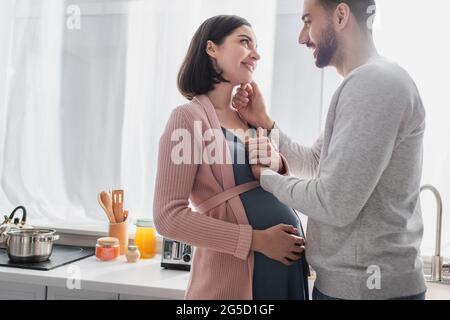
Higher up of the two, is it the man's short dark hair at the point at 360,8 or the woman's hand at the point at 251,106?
the man's short dark hair at the point at 360,8

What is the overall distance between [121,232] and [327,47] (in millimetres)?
1203

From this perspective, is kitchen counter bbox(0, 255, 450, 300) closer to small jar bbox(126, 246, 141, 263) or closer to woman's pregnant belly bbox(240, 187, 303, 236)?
small jar bbox(126, 246, 141, 263)

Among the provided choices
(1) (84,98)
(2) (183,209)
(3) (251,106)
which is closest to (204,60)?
(3) (251,106)

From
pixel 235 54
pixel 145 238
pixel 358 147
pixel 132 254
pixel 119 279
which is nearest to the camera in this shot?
pixel 358 147

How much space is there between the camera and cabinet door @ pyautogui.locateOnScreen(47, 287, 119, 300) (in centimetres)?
152

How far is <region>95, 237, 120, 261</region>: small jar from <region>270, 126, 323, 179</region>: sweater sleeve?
85 cm

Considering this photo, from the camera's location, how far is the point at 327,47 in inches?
41.3

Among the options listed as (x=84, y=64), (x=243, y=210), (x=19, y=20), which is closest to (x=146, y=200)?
(x=84, y=64)

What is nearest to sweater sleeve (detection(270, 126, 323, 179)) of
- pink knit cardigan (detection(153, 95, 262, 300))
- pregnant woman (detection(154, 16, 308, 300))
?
pregnant woman (detection(154, 16, 308, 300))

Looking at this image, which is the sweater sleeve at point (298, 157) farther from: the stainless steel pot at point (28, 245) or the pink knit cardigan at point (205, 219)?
the stainless steel pot at point (28, 245)

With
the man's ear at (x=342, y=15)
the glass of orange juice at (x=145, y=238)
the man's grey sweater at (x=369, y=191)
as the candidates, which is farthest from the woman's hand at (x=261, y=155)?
the glass of orange juice at (x=145, y=238)

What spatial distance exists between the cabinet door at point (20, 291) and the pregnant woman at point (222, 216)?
2.59ft

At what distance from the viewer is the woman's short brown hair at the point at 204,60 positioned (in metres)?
1.18

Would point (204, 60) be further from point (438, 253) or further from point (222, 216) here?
point (438, 253)
